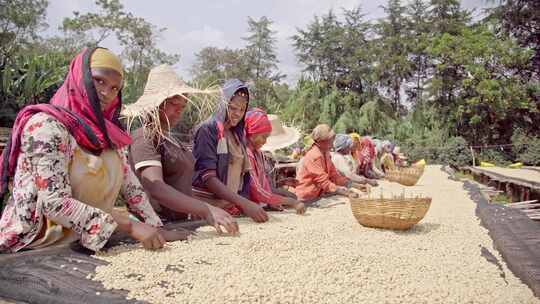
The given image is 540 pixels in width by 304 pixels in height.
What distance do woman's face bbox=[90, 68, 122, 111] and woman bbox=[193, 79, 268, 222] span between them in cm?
78

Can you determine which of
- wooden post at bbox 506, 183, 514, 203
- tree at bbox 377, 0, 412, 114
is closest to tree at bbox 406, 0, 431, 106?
tree at bbox 377, 0, 412, 114

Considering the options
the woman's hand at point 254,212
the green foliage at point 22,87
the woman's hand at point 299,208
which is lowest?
the woman's hand at point 299,208

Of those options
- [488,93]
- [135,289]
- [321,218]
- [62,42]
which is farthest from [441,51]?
[135,289]

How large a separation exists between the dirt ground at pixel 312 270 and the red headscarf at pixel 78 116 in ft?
1.28

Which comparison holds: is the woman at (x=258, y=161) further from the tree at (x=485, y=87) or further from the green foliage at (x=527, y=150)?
the tree at (x=485, y=87)

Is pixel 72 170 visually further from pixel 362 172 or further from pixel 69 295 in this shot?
pixel 362 172

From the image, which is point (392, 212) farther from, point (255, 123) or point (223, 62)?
point (223, 62)

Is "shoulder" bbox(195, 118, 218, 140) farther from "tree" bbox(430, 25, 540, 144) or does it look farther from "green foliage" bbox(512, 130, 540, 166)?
"tree" bbox(430, 25, 540, 144)

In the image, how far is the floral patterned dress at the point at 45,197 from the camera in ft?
4.60

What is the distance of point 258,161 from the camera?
10.1 feet

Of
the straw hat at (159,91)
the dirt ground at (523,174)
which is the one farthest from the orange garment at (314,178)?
the dirt ground at (523,174)

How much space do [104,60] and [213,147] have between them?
36.9 inches

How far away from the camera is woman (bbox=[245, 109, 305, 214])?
2.88 meters

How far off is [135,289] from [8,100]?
549cm
